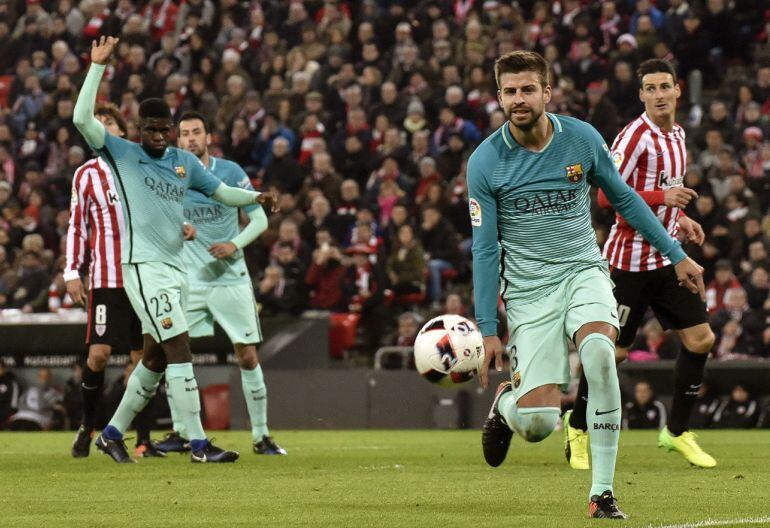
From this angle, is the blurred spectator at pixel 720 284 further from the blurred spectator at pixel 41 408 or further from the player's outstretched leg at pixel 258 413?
the blurred spectator at pixel 41 408

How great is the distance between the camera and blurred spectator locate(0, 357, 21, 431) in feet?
59.2

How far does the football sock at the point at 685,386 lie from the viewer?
33.2 feet

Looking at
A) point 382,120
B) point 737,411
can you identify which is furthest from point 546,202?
point 382,120

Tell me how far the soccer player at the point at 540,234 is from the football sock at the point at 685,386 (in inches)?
121

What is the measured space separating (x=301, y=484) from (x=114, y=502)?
1.40m

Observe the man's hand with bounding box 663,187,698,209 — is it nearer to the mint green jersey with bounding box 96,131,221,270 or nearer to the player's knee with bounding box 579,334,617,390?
the player's knee with bounding box 579,334,617,390

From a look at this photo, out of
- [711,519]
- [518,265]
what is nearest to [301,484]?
[518,265]

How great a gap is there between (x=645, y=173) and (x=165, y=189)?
3.33 meters

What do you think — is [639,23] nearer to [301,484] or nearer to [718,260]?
[718,260]

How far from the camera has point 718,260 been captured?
17875 millimetres

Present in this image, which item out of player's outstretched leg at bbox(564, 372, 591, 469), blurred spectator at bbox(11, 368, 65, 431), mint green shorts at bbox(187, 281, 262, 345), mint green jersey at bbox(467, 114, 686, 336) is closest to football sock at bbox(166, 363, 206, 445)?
mint green shorts at bbox(187, 281, 262, 345)

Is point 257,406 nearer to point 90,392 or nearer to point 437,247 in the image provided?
point 90,392

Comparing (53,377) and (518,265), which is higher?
(518,265)

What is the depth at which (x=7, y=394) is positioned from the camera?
18109mm
